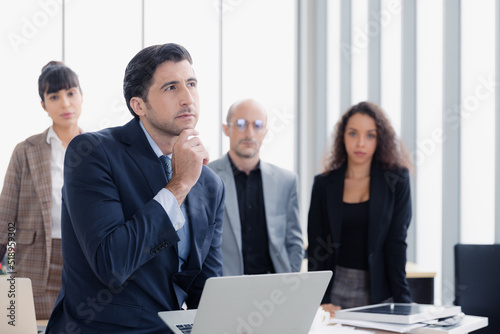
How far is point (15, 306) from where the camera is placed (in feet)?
5.40

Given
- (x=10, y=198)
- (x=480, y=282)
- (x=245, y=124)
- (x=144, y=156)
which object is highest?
(x=245, y=124)

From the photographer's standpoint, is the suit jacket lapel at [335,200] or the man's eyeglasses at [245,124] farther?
the man's eyeglasses at [245,124]

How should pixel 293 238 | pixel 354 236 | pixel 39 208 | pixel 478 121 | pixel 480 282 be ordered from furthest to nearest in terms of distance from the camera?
pixel 478 121 → pixel 293 238 → pixel 354 236 → pixel 39 208 → pixel 480 282

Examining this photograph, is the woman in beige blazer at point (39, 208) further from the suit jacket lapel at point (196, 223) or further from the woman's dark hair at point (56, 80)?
the suit jacket lapel at point (196, 223)

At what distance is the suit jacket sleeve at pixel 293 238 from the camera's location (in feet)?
10.2

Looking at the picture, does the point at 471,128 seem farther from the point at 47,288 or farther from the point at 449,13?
the point at 47,288

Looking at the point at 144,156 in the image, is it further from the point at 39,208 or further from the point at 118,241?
the point at 39,208

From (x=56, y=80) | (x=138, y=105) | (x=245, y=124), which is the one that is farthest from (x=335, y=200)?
(x=56, y=80)

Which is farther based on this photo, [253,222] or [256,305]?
[253,222]

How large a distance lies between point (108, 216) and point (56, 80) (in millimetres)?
1627

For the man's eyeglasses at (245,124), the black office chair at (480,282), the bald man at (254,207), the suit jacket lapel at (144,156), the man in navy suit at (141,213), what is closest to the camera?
the man in navy suit at (141,213)

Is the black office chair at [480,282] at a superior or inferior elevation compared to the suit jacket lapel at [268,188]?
inferior

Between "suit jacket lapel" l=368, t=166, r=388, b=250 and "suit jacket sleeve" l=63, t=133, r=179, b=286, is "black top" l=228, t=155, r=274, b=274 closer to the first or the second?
"suit jacket lapel" l=368, t=166, r=388, b=250

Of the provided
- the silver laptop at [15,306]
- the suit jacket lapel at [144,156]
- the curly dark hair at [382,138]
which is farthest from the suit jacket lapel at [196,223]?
the curly dark hair at [382,138]
